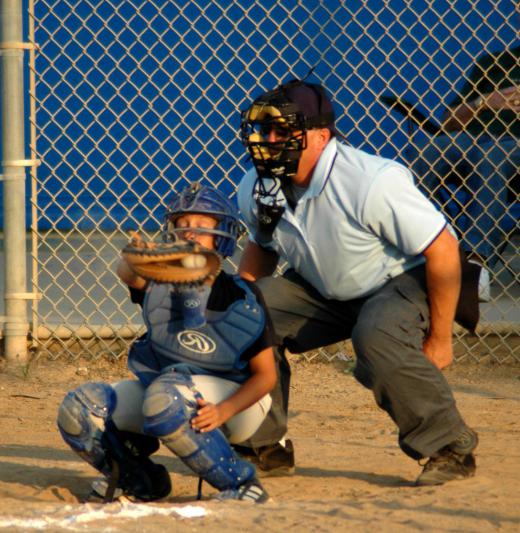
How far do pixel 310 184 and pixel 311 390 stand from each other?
1960 mm

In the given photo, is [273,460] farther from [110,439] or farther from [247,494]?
[110,439]

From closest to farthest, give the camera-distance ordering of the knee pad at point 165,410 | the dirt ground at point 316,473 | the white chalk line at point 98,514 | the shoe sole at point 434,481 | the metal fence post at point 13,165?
1. the white chalk line at point 98,514
2. the dirt ground at point 316,473
3. the knee pad at point 165,410
4. the shoe sole at point 434,481
5. the metal fence post at point 13,165

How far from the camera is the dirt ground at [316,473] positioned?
3.19m

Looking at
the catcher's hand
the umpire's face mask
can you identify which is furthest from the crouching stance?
the umpire's face mask

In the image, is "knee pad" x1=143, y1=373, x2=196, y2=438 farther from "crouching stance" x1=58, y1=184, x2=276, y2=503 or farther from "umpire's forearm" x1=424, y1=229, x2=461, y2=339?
"umpire's forearm" x1=424, y1=229, x2=461, y2=339

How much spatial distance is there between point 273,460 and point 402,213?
1.03 m

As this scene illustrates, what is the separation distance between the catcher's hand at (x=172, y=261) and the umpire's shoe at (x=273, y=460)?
3.28 ft

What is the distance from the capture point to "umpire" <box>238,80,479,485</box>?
12.4 ft

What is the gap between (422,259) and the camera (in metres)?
4.00

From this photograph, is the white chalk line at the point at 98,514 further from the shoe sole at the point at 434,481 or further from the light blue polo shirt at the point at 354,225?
the light blue polo shirt at the point at 354,225

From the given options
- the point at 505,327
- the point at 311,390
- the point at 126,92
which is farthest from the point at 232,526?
the point at 126,92

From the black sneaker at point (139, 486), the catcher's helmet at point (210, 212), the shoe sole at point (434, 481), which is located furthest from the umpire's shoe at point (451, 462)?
the catcher's helmet at point (210, 212)

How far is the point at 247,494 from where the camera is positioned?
354 cm

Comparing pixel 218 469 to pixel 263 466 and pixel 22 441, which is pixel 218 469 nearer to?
pixel 263 466
